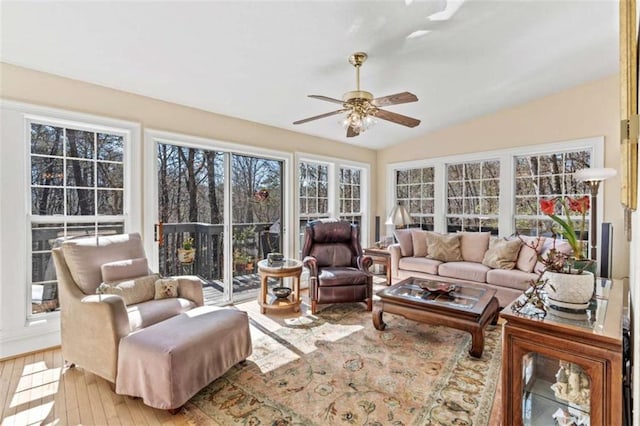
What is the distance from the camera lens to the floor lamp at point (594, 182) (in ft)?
10.4

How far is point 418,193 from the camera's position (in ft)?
19.2

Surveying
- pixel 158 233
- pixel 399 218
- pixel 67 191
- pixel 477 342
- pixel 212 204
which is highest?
pixel 67 191

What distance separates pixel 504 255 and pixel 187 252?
4050 millimetres

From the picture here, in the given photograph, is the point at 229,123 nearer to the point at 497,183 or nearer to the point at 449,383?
the point at 449,383

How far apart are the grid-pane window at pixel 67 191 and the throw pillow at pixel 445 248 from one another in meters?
4.09

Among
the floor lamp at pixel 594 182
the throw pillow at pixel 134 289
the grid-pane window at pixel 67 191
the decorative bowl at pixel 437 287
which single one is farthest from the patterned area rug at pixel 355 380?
the grid-pane window at pixel 67 191

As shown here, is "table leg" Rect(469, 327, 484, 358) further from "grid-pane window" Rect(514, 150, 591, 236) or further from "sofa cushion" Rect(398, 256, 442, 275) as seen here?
"grid-pane window" Rect(514, 150, 591, 236)

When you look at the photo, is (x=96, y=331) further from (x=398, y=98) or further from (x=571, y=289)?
(x=571, y=289)

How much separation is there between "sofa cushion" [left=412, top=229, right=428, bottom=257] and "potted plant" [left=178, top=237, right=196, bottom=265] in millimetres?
3270

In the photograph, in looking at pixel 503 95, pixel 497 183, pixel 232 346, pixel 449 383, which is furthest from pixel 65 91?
pixel 497 183

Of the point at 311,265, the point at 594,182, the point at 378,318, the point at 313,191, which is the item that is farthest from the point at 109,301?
the point at 594,182

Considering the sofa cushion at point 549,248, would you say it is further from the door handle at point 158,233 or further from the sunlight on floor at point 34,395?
the sunlight on floor at point 34,395

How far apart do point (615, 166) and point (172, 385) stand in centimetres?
516

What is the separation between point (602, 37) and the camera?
295 cm
